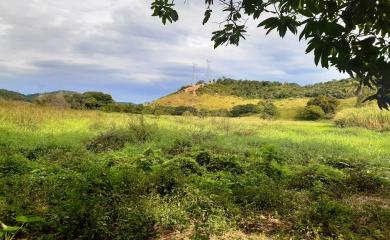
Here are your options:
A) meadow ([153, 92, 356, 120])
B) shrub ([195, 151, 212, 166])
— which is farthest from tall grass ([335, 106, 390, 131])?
meadow ([153, 92, 356, 120])

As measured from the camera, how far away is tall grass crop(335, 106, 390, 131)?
69.5 ft

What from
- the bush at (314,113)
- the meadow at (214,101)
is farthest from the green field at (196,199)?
the meadow at (214,101)

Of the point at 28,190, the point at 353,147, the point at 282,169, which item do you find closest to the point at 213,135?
the point at 353,147

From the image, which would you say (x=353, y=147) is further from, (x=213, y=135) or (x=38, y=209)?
(x=38, y=209)

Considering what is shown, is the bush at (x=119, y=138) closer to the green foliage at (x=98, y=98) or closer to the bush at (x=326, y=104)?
the bush at (x=326, y=104)

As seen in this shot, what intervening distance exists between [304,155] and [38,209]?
8.28m

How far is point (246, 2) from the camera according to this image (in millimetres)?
3199

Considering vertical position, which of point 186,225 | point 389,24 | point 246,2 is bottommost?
point 186,225

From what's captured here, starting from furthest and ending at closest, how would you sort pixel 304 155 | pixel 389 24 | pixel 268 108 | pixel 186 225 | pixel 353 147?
pixel 268 108, pixel 353 147, pixel 304 155, pixel 186 225, pixel 389 24

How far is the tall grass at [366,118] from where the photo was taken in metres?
21.2

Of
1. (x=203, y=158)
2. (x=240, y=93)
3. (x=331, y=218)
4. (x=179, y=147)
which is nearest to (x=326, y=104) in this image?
(x=179, y=147)

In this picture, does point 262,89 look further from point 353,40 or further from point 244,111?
point 353,40

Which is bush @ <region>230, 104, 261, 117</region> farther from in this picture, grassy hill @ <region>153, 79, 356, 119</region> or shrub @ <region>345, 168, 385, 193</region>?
shrub @ <region>345, 168, 385, 193</region>

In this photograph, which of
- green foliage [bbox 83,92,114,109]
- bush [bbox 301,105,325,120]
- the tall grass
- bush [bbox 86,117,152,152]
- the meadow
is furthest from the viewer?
the meadow
